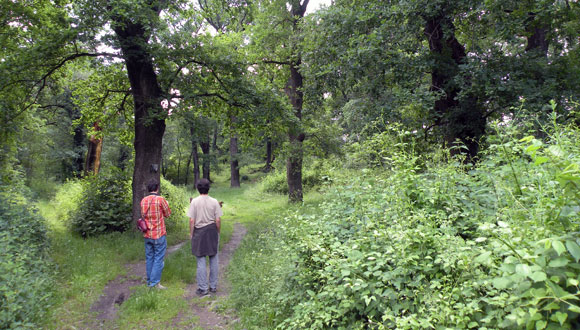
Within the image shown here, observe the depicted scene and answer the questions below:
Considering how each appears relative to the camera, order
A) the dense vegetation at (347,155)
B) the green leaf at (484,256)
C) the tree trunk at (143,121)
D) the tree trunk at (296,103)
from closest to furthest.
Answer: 1. the green leaf at (484,256)
2. the dense vegetation at (347,155)
3. the tree trunk at (143,121)
4. the tree trunk at (296,103)

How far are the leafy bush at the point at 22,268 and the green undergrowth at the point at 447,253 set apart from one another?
299cm

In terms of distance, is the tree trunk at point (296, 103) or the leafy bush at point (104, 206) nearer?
the leafy bush at point (104, 206)

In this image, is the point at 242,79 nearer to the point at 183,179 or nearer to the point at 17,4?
the point at 17,4

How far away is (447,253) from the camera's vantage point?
2.94m

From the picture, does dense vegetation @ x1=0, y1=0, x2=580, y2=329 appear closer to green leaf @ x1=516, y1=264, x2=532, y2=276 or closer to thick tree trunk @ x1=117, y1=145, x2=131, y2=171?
green leaf @ x1=516, y1=264, x2=532, y2=276

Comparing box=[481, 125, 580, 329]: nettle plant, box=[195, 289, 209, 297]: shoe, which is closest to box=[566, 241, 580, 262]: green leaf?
box=[481, 125, 580, 329]: nettle plant

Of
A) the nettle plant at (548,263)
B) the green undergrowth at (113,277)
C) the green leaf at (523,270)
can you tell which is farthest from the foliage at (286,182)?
the green leaf at (523,270)

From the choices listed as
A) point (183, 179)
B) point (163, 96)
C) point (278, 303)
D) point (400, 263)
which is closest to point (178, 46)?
point (163, 96)

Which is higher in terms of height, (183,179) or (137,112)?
(137,112)

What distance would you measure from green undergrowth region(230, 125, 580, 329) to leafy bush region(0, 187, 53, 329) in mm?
2992

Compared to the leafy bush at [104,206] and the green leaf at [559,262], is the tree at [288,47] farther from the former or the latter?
the green leaf at [559,262]

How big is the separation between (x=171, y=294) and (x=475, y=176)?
5.74 m

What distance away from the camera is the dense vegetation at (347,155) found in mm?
2703

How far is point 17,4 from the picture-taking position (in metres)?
9.77
